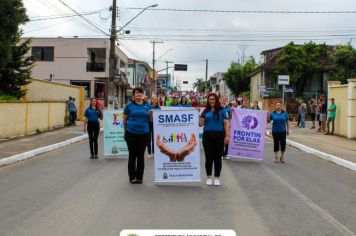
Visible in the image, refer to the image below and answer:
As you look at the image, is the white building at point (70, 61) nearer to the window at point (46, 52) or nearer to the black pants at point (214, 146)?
the window at point (46, 52)

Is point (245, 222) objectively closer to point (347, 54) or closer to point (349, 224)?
point (349, 224)

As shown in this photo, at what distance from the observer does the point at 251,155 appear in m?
15.2

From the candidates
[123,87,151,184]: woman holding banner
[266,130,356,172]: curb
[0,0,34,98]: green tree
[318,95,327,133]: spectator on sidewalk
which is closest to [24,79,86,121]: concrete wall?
[0,0,34,98]: green tree

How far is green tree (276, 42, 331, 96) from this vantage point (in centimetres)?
4769

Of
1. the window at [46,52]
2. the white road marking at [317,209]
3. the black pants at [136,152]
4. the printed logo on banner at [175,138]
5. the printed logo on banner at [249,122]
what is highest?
the window at [46,52]

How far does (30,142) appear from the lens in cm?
1938

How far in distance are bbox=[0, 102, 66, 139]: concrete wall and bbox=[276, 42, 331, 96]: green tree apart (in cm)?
2570

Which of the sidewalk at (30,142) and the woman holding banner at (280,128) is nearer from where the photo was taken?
the woman holding banner at (280,128)

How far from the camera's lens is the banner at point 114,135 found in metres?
15.4

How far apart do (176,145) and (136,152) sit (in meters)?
0.80

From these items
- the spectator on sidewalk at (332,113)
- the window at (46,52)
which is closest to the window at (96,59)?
the window at (46,52)

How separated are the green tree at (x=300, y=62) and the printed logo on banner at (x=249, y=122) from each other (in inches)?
1322

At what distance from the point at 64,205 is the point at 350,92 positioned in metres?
17.5

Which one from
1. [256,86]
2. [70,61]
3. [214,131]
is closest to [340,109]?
[214,131]
